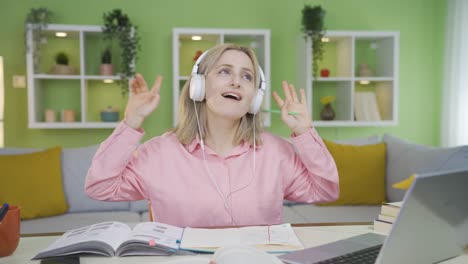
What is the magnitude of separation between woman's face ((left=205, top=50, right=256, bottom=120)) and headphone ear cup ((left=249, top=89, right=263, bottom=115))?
14mm

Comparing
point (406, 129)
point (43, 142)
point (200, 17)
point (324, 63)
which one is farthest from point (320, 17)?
point (43, 142)

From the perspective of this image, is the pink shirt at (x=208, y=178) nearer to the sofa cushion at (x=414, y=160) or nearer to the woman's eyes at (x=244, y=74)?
the woman's eyes at (x=244, y=74)

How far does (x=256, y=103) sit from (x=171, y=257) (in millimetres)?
663

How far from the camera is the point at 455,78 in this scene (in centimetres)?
385

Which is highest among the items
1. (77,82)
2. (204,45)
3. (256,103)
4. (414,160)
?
(204,45)

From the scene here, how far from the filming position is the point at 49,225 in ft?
8.09

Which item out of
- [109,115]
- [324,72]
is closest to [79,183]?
[109,115]

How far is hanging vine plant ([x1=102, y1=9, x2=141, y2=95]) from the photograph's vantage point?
3486 mm

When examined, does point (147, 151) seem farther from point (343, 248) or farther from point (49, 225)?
point (49, 225)

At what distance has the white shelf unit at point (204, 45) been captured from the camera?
3590 millimetres

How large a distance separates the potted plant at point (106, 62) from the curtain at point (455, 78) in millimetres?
2918

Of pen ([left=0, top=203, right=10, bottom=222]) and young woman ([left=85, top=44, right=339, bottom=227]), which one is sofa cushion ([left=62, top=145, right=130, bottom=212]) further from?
pen ([left=0, top=203, right=10, bottom=222])

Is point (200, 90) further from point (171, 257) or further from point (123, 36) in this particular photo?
point (123, 36)

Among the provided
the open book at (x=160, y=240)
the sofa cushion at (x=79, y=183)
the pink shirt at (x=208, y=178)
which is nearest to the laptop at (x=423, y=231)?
the open book at (x=160, y=240)
